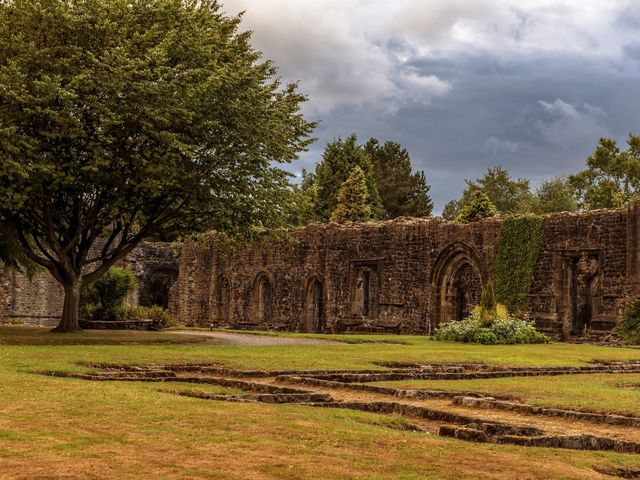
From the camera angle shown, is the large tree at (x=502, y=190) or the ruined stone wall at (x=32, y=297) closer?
the ruined stone wall at (x=32, y=297)

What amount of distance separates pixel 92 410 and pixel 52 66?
15.6 m

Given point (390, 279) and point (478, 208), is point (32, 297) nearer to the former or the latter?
point (390, 279)

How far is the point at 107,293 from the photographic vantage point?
115ft

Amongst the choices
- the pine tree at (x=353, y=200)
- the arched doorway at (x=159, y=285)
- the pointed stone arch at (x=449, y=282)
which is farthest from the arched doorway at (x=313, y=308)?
the pine tree at (x=353, y=200)

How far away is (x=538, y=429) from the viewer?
30.7 feet

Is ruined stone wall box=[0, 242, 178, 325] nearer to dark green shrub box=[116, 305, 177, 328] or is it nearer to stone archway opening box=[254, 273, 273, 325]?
stone archway opening box=[254, 273, 273, 325]

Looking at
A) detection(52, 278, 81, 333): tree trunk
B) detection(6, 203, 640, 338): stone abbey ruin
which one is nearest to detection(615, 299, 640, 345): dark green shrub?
detection(6, 203, 640, 338): stone abbey ruin

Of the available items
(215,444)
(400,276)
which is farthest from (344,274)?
(215,444)

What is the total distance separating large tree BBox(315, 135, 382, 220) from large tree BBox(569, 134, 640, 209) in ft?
46.4

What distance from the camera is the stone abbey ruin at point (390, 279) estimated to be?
101 feet

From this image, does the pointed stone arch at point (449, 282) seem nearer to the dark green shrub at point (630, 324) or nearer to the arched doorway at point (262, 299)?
the dark green shrub at point (630, 324)

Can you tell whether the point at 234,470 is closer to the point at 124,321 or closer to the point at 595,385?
the point at 595,385

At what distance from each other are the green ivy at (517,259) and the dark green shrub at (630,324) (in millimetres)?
3690

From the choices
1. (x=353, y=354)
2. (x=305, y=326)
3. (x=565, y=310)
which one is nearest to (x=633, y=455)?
(x=353, y=354)
